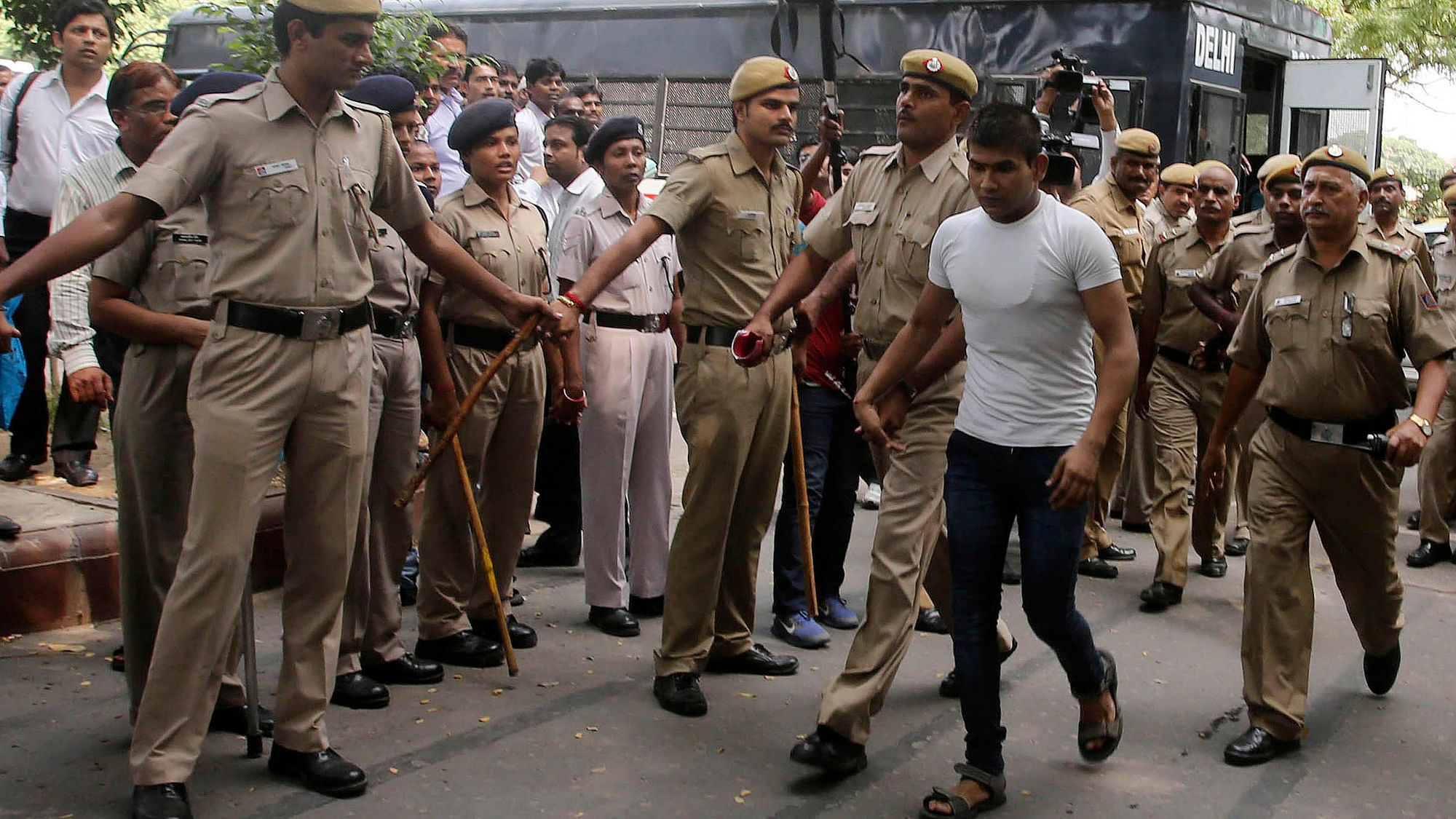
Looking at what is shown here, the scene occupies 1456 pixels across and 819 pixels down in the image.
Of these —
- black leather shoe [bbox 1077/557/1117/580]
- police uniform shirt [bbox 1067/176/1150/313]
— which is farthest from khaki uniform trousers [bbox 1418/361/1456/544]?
black leather shoe [bbox 1077/557/1117/580]

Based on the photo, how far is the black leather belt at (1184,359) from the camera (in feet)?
25.0

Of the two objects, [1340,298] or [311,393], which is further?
[1340,298]

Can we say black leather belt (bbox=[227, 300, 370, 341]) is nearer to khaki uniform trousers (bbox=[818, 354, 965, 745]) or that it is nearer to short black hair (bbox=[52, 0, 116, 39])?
khaki uniform trousers (bbox=[818, 354, 965, 745])

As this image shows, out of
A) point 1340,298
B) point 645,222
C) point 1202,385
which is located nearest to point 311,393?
point 645,222

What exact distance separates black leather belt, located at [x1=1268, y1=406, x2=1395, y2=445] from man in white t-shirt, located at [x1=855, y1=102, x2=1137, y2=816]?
1161 mm

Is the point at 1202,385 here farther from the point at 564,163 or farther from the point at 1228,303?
the point at 564,163

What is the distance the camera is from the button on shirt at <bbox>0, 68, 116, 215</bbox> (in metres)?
7.41

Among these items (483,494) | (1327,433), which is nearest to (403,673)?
(483,494)

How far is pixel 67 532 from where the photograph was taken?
592 centimetres

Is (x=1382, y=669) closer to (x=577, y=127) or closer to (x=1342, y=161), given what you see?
(x=1342, y=161)

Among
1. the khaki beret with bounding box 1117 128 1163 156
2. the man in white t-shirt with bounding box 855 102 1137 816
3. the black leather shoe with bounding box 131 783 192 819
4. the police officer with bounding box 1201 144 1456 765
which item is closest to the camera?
the black leather shoe with bounding box 131 783 192 819

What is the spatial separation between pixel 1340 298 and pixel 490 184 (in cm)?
301

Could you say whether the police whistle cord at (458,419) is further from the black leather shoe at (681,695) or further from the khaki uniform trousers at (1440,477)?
the khaki uniform trousers at (1440,477)

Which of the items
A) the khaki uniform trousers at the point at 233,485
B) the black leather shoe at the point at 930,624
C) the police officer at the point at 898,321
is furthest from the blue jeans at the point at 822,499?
the khaki uniform trousers at the point at 233,485
